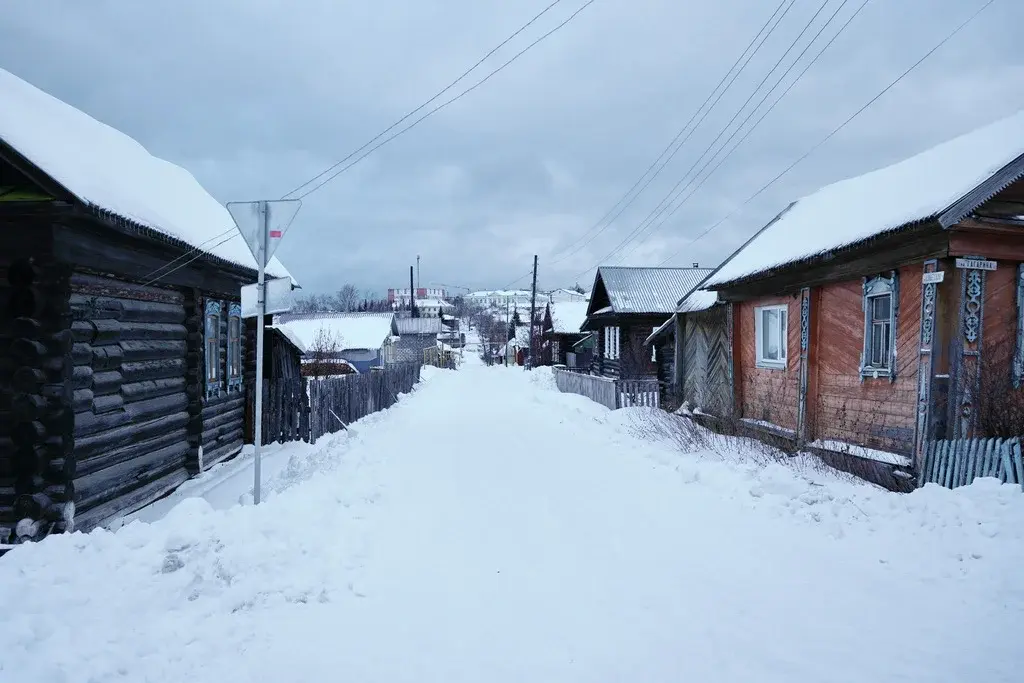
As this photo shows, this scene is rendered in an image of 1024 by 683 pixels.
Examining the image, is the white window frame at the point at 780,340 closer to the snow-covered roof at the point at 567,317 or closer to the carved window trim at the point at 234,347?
the carved window trim at the point at 234,347

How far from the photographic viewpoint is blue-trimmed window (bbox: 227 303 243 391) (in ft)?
39.0

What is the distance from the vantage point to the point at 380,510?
22.4ft

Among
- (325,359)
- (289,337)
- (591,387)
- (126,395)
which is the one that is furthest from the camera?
(325,359)

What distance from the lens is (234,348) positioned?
12336 mm

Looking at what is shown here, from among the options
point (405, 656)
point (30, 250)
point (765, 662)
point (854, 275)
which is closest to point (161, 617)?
point (405, 656)

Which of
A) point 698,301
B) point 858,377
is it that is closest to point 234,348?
point 698,301

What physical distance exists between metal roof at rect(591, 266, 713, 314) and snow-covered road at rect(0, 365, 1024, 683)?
→ 809 inches

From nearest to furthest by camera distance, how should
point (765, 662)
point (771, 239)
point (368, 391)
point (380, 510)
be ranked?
point (765, 662), point (380, 510), point (771, 239), point (368, 391)

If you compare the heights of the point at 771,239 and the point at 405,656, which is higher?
the point at 771,239

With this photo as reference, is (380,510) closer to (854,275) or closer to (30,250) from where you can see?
(30,250)

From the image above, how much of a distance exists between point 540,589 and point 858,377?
7481mm

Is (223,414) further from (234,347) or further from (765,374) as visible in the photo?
(765,374)

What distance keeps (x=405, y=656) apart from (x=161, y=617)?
170 centimetres

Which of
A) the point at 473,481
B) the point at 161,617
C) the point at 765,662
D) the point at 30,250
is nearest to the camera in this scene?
the point at 765,662
